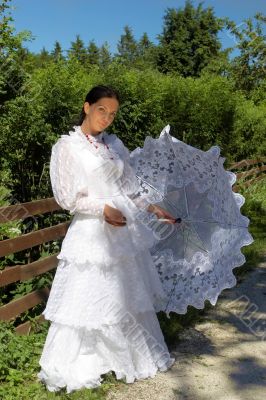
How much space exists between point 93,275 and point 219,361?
1.37m

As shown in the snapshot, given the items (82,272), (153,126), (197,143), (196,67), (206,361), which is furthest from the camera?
(196,67)

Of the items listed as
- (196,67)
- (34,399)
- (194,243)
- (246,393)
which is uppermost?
(196,67)

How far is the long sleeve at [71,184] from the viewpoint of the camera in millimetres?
3029

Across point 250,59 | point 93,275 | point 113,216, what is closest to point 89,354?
point 93,275

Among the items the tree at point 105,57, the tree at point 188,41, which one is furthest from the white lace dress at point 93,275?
the tree at point 188,41

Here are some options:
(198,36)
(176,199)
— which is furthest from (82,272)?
(198,36)

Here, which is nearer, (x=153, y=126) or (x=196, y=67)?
(x=153, y=126)

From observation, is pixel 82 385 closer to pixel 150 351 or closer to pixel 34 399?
pixel 34 399

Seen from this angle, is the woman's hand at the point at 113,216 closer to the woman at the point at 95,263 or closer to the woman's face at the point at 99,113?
the woman at the point at 95,263

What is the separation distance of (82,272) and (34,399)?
0.87 meters

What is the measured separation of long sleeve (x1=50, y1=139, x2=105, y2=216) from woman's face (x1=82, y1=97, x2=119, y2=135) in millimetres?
227

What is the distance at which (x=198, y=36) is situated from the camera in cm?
4872

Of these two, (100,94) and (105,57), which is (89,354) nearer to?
(100,94)

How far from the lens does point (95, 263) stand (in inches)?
125
